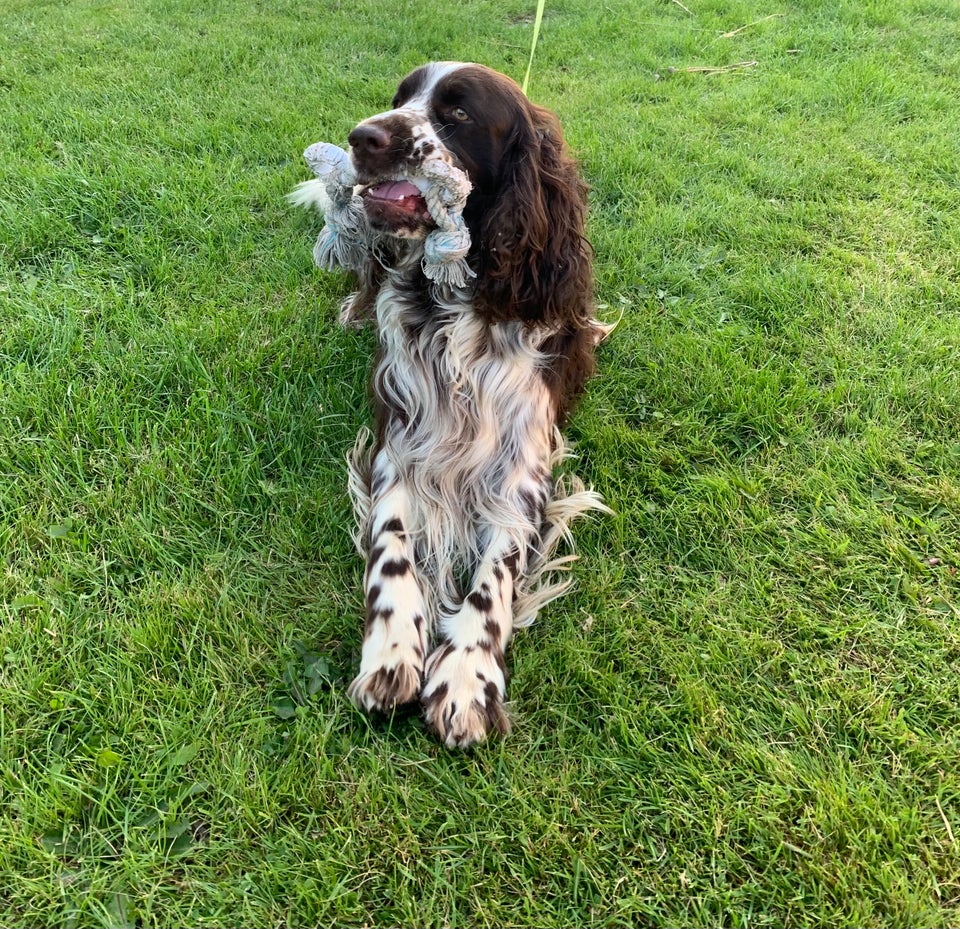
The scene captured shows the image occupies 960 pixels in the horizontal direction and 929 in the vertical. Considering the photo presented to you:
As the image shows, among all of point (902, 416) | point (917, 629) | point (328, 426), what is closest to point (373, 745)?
point (328, 426)

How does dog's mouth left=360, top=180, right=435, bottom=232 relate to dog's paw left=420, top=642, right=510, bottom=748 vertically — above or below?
above

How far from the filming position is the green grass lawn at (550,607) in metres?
1.63

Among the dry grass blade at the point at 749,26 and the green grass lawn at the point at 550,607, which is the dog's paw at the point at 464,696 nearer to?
the green grass lawn at the point at 550,607

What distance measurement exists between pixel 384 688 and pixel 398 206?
1.43m

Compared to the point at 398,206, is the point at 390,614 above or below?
below

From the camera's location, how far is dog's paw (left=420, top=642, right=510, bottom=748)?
1871 millimetres

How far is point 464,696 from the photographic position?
1.91 meters

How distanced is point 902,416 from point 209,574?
103 inches

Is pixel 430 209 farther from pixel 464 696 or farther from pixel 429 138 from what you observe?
pixel 464 696

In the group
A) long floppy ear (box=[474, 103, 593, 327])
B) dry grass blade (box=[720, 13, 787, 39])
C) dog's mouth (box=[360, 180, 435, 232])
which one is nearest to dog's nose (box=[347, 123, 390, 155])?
dog's mouth (box=[360, 180, 435, 232])

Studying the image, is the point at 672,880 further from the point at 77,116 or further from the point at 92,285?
the point at 77,116

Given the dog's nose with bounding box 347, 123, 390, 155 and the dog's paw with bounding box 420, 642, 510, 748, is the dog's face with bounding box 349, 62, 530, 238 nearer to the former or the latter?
the dog's nose with bounding box 347, 123, 390, 155

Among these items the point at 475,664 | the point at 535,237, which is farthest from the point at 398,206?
the point at 475,664

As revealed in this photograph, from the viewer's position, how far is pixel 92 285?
3.35m
